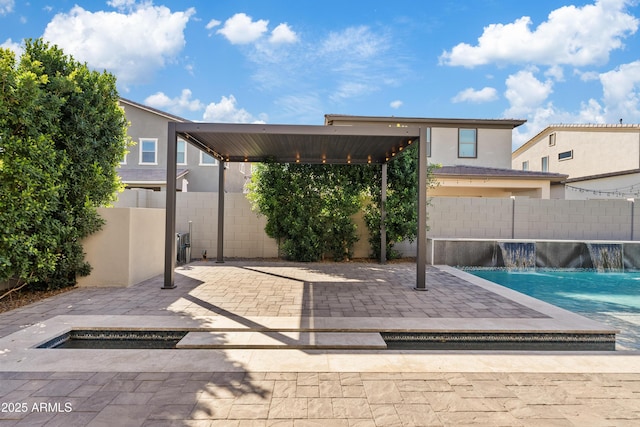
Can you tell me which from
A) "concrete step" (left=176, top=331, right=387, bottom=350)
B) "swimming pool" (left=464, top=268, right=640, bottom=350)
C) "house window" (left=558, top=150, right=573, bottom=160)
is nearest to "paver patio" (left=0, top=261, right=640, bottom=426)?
"concrete step" (left=176, top=331, right=387, bottom=350)

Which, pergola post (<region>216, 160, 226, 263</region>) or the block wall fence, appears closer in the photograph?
pergola post (<region>216, 160, 226, 263</region>)

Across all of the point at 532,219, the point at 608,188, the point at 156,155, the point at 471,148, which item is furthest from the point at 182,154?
the point at 608,188

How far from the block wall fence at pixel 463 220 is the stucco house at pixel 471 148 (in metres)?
4.78

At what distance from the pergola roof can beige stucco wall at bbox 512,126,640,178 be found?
17519 mm

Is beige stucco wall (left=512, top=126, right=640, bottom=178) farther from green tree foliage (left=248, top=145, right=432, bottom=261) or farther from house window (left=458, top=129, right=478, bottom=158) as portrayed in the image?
green tree foliage (left=248, top=145, right=432, bottom=261)

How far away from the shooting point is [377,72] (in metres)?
13.5

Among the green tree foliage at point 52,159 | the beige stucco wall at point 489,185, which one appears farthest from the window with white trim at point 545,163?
the green tree foliage at point 52,159

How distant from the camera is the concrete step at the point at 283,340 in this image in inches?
141

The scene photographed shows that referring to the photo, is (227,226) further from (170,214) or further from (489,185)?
(489,185)

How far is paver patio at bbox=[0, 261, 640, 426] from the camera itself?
7.85 feet

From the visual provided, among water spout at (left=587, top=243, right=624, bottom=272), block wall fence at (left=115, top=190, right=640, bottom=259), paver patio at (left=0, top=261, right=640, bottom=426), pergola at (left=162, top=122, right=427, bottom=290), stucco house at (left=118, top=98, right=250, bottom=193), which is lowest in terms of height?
paver patio at (left=0, top=261, right=640, bottom=426)

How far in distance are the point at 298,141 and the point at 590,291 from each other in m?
6.67

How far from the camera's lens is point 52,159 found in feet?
17.6

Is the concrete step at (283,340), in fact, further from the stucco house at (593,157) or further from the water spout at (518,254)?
the stucco house at (593,157)
